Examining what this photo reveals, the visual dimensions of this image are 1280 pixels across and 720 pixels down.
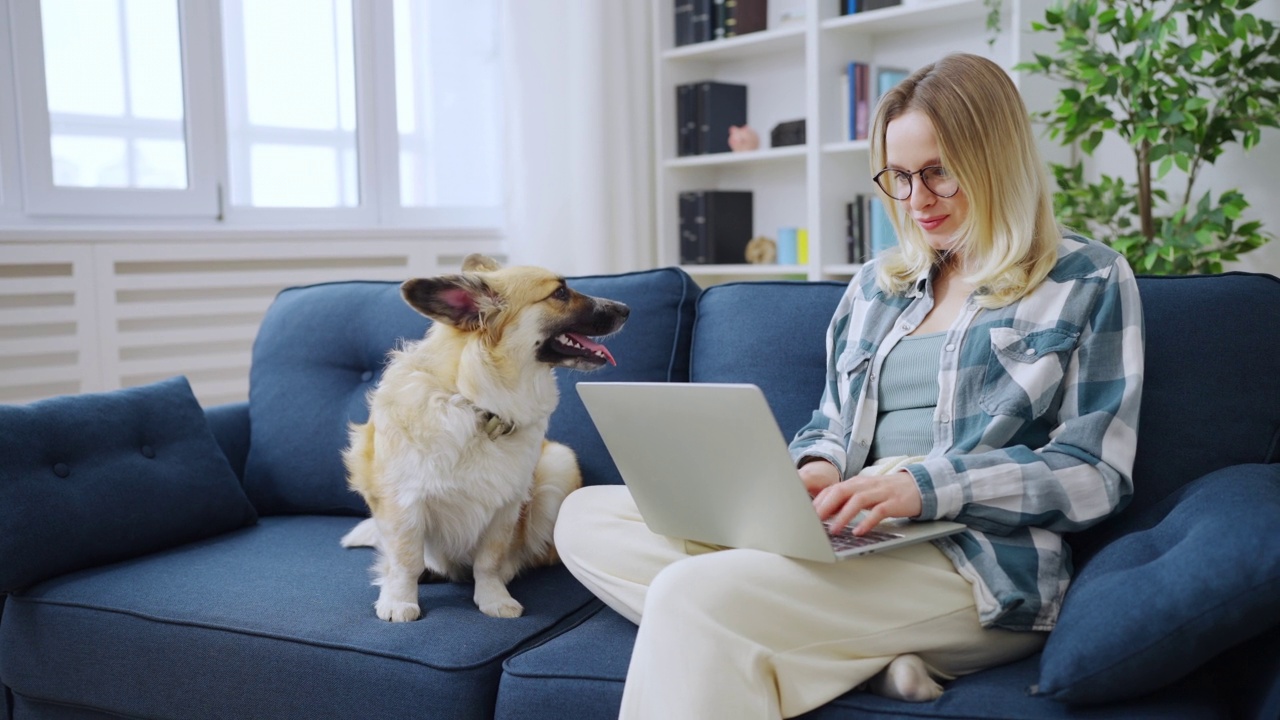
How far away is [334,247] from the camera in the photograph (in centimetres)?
370

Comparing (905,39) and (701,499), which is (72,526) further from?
(905,39)

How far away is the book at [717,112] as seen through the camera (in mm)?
4258

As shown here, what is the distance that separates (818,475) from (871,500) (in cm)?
23

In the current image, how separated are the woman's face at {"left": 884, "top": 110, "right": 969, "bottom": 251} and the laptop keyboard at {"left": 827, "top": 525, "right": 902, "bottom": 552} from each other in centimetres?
49

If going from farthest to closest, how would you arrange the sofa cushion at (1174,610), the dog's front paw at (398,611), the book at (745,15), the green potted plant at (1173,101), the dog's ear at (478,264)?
the book at (745,15)
the green potted plant at (1173,101)
the dog's ear at (478,264)
the dog's front paw at (398,611)
the sofa cushion at (1174,610)

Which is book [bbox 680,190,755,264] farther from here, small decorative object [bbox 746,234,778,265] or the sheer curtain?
the sheer curtain

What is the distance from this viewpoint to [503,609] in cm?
160

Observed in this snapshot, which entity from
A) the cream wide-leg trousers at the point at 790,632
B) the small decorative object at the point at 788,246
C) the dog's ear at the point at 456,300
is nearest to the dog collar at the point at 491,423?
the dog's ear at the point at 456,300

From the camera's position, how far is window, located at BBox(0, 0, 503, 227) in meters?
3.26

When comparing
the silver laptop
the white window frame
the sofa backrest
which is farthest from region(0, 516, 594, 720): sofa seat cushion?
the white window frame

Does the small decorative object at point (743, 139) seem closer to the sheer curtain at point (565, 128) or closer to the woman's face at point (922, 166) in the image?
the sheer curtain at point (565, 128)

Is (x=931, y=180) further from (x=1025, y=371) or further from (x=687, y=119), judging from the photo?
(x=687, y=119)

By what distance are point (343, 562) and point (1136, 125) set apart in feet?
7.27

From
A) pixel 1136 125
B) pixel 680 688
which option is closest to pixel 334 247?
pixel 1136 125
